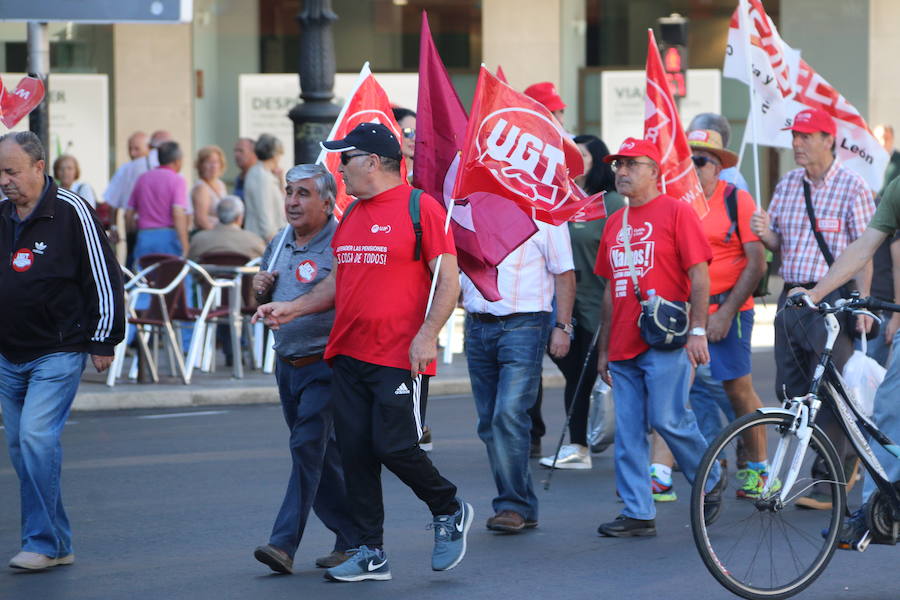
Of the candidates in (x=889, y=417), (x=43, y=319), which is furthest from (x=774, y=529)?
(x=43, y=319)

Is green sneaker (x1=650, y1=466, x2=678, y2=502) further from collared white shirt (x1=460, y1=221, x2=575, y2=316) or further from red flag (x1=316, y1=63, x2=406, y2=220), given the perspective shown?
red flag (x1=316, y1=63, x2=406, y2=220)

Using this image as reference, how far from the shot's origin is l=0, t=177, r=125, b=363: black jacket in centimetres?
656

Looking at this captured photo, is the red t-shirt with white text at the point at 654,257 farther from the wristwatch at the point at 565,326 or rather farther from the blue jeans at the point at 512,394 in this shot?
the wristwatch at the point at 565,326

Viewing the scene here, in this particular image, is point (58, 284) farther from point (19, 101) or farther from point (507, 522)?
point (19, 101)

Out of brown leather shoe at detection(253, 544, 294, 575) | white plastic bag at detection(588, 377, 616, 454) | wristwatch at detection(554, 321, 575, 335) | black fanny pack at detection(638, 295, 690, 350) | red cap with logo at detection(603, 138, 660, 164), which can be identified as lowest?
brown leather shoe at detection(253, 544, 294, 575)

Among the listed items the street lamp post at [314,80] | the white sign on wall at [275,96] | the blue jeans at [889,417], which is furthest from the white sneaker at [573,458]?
the white sign on wall at [275,96]

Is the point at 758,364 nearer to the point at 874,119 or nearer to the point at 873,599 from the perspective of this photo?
the point at 873,599

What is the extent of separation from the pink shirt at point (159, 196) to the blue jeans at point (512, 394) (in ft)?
25.8

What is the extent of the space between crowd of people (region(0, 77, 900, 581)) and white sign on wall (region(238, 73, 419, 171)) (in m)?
14.3

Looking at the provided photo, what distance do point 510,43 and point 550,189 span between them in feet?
55.5

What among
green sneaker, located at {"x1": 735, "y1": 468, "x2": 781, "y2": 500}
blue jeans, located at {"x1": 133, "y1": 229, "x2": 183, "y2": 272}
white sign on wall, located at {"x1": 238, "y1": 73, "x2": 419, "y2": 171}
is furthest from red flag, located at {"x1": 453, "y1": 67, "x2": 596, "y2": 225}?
white sign on wall, located at {"x1": 238, "y1": 73, "x2": 419, "y2": 171}

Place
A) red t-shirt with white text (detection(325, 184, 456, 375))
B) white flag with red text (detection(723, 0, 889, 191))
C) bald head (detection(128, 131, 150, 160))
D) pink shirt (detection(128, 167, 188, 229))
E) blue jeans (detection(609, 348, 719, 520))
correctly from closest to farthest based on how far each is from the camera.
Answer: red t-shirt with white text (detection(325, 184, 456, 375)) < blue jeans (detection(609, 348, 719, 520)) < white flag with red text (detection(723, 0, 889, 191)) < pink shirt (detection(128, 167, 188, 229)) < bald head (detection(128, 131, 150, 160))

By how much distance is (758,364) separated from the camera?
14461 millimetres

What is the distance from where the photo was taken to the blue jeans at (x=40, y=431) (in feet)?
21.3
